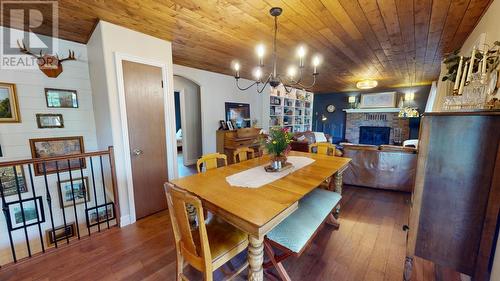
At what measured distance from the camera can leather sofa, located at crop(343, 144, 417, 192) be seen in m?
3.13

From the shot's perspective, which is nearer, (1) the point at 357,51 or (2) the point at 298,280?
(2) the point at 298,280

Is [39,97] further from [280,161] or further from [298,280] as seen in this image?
[298,280]

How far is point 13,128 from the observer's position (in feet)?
→ 7.77

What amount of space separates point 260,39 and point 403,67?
3.53 m

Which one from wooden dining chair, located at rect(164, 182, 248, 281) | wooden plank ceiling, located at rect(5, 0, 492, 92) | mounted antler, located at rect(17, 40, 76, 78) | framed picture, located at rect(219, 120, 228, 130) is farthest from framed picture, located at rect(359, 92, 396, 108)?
mounted antler, located at rect(17, 40, 76, 78)

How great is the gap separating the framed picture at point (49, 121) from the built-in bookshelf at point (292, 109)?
15.5ft

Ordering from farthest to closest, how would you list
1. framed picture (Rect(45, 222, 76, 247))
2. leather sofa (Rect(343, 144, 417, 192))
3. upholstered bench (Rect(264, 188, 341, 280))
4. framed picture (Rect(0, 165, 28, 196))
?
leather sofa (Rect(343, 144, 417, 192)), framed picture (Rect(45, 222, 76, 247)), framed picture (Rect(0, 165, 28, 196)), upholstered bench (Rect(264, 188, 341, 280))

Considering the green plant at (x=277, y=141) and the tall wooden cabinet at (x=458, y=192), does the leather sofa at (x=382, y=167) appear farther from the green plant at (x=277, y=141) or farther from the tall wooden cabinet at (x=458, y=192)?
the green plant at (x=277, y=141)

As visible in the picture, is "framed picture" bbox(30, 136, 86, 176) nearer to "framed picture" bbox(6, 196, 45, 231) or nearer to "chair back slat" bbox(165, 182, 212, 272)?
"framed picture" bbox(6, 196, 45, 231)

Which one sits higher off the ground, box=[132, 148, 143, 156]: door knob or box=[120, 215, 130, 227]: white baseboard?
box=[132, 148, 143, 156]: door knob

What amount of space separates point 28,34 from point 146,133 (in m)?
1.85

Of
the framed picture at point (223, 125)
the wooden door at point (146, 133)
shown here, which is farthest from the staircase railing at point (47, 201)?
the framed picture at point (223, 125)

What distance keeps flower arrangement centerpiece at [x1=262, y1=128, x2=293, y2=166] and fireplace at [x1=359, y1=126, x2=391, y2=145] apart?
712cm

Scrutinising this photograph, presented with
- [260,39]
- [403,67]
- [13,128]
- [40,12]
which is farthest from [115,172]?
[403,67]
